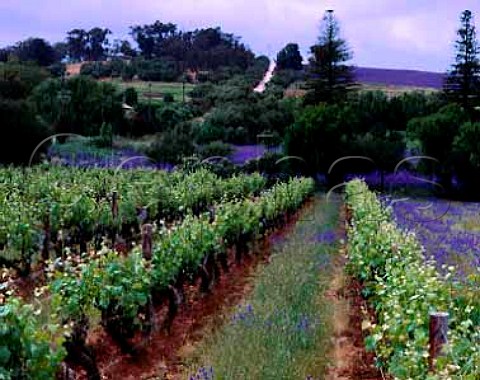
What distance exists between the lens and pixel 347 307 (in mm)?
9938

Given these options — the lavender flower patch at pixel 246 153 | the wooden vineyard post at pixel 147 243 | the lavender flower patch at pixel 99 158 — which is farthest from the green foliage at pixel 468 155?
the wooden vineyard post at pixel 147 243

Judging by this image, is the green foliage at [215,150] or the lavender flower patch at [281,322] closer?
the lavender flower patch at [281,322]

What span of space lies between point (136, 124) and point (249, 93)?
9664 millimetres

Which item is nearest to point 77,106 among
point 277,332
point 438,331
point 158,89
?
point 158,89

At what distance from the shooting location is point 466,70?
141ft

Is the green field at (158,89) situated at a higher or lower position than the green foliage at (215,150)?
higher

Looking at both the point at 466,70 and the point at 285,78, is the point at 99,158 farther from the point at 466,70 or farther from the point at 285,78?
the point at 285,78

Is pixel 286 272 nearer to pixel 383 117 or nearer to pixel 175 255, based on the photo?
pixel 175 255

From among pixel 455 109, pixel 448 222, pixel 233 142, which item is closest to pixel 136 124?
pixel 233 142

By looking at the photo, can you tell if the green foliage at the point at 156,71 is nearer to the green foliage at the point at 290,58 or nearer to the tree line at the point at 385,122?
the green foliage at the point at 290,58

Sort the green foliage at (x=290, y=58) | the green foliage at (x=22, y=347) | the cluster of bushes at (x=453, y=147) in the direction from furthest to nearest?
1. the green foliage at (x=290, y=58)
2. the cluster of bushes at (x=453, y=147)
3. the green foliage at (x=22, y=347)

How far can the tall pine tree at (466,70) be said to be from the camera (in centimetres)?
4288

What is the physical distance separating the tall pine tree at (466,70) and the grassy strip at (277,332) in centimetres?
3358

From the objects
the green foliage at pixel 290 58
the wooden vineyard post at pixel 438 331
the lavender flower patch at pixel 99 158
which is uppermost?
the green foliage at pixel 290 58
